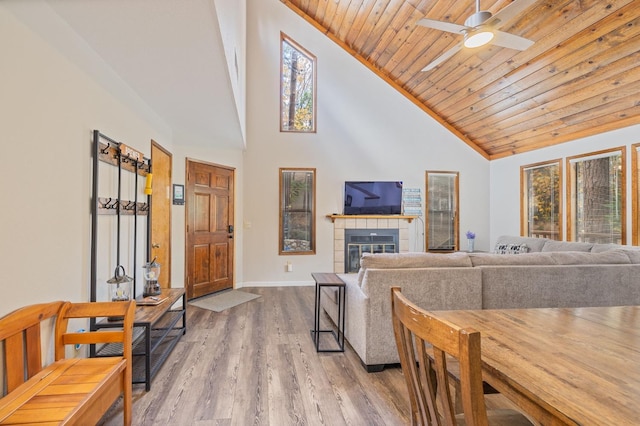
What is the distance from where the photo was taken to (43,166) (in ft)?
5.63

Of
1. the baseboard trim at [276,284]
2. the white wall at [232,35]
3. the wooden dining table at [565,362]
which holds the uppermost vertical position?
the white wall at [232,35]

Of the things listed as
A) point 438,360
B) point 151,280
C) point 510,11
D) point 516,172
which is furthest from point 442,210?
point 438,360

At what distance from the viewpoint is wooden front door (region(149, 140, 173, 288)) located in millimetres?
3629

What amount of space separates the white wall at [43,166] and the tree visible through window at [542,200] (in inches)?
234

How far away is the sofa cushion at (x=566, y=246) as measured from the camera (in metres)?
4.03

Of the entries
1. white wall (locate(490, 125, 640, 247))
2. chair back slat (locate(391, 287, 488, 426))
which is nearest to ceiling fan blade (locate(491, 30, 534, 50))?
white wall (locate(490, 125, 640, 247))

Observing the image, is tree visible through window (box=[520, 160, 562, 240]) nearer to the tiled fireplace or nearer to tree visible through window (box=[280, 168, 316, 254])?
the tiled fireplace

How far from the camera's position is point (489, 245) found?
6.14 m

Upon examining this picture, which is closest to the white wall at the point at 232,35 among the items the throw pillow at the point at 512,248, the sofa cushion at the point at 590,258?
the sofa cushion at the point at 590,258

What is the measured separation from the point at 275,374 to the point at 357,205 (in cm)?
365

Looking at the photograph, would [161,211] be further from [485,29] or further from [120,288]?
[485,29]

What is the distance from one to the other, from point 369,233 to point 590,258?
3.24 metres

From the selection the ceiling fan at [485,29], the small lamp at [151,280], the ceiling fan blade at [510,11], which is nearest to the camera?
the ceiling fan blade at [510,11]

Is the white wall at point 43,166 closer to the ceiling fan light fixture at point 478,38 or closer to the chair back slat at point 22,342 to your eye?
the chair back slat at point 22,342
